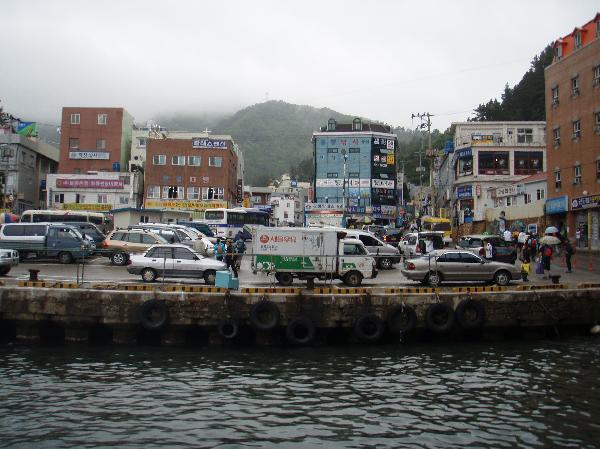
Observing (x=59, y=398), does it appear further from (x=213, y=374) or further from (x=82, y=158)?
(x=82, y=158)

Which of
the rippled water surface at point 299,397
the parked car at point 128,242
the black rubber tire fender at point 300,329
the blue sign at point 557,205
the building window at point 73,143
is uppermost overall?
the building window at point 73,143

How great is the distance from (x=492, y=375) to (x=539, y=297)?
633 cm

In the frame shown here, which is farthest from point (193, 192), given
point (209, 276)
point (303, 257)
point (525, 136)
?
point (303, 257)

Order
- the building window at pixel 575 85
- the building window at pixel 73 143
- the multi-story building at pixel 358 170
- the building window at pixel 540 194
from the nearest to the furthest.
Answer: the building window at pixel 575 85 → the building window at pixel 540 194 → the building window at pixel 73 143 → the multi-story building at pixel 358 170

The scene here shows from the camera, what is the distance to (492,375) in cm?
1544

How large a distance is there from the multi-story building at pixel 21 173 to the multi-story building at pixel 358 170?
50.8 metres

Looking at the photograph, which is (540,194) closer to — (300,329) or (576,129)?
(576,129)

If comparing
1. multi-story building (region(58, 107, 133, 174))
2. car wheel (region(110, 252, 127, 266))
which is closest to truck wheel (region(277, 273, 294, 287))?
car wheel (region(110, 252, 127, 266))

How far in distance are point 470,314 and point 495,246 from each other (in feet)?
43.5

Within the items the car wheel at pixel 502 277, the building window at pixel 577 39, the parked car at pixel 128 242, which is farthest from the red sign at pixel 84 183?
the car wheel at pixel 502 277

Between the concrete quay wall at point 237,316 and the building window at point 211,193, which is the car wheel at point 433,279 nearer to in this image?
the concrete quay wall at point 237,316

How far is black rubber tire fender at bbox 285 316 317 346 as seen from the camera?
733 inches

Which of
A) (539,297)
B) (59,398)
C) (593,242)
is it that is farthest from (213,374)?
(593,242)

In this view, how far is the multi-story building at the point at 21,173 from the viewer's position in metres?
62.5
